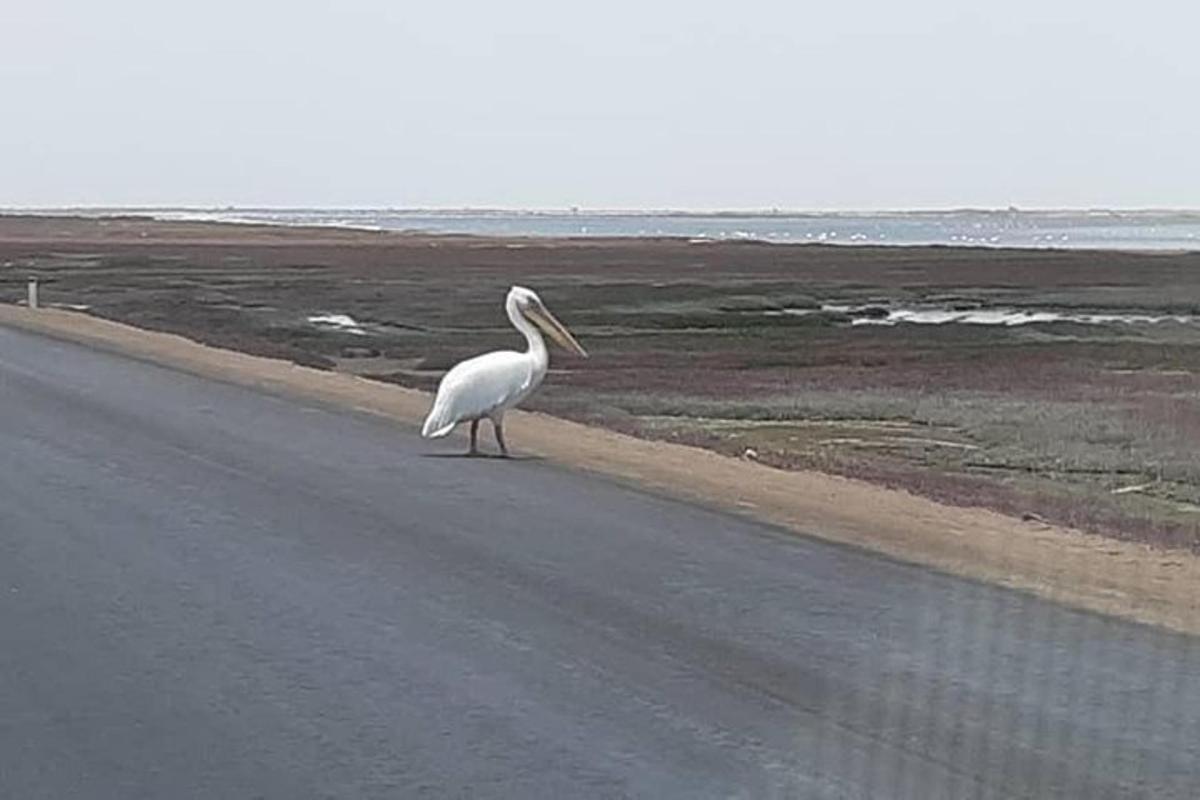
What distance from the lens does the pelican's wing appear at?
1689 cm

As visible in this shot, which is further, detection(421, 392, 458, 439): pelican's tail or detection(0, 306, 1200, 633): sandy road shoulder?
detection(421, 392, 458, 439): pelican's tail

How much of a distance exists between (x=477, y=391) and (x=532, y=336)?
1.01 meters

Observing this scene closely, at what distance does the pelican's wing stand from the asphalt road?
8.15 ft

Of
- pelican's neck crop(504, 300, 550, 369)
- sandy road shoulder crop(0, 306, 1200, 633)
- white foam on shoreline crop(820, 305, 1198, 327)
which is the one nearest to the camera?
sandy road shoulder crop(0, 306, 1200, 633)

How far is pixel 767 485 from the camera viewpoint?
15.8 metres

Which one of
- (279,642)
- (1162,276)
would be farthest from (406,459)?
(1162,276)

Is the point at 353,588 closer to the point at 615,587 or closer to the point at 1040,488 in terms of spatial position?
the point at 615,587

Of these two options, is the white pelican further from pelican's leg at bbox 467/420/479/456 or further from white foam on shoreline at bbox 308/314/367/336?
white foam on shoreline at bbox 308/314/367/336

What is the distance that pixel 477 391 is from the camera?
55.4 ft

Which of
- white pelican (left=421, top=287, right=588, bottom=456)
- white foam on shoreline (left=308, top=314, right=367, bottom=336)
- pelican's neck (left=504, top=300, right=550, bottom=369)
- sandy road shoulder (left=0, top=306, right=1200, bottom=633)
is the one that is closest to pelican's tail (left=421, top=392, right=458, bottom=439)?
white pelican (left=421, top=287, right=588, bottom=456)

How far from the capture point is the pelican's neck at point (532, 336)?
17469 mm

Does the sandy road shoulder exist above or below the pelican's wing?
below

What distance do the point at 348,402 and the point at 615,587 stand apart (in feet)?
40.8

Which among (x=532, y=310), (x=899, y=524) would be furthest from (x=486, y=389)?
(x=899, y=524)
